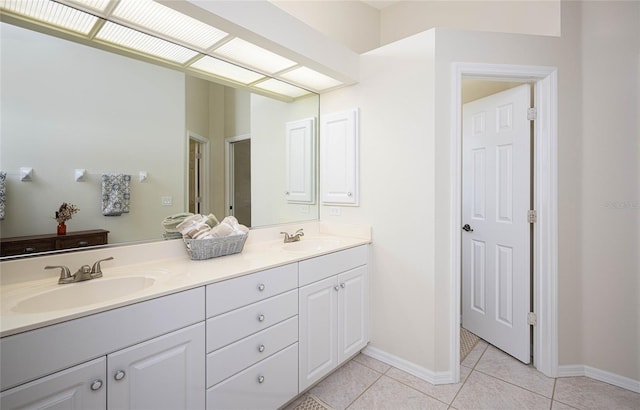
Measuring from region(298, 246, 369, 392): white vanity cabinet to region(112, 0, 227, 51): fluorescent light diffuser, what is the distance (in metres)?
1.41

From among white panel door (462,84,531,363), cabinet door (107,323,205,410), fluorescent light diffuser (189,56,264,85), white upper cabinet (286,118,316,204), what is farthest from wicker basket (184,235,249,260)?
white panel door (462,84,531,363)

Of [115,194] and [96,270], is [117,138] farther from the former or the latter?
[96,270]

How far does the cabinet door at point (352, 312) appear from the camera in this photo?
6.47 ft

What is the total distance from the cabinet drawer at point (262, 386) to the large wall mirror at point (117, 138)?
0.89 meters

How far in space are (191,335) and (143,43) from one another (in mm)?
1548

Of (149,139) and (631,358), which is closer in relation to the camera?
(149,139)

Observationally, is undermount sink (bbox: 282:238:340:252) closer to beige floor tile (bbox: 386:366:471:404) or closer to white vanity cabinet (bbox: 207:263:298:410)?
white vanity cabinet (bbox: 207:263:298:410)

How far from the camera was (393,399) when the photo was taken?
1.79 m

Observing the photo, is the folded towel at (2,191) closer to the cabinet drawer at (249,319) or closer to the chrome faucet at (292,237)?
the cabinet drawer at (249,319)

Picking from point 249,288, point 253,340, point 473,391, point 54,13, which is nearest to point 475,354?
point 473,391

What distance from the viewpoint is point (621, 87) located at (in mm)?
Result: 1880

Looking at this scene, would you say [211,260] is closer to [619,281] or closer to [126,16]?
[126,16]

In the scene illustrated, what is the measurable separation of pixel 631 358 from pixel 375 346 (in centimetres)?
165

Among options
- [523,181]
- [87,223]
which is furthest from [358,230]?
[87,223]
